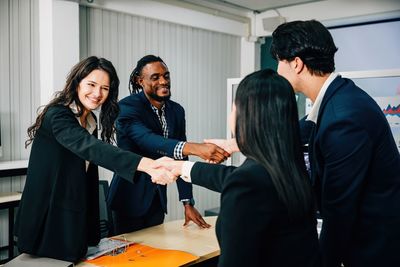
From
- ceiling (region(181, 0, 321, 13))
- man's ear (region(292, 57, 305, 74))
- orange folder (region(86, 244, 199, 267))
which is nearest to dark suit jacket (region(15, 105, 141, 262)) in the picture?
orange folder (region(86, 244, 199, 267))

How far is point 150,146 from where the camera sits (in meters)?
2.40

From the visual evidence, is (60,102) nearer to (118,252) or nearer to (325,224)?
(118,252)

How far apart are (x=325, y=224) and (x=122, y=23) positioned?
4.01m

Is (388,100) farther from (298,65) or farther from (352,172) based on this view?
(352,172)

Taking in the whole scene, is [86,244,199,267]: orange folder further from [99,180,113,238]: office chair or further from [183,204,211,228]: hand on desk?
[99,180,113,238]: office chair

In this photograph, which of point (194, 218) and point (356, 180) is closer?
point (356, 180)

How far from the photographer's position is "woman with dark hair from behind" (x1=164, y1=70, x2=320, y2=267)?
1.06 metres

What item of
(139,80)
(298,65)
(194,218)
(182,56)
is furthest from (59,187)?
(182,56)

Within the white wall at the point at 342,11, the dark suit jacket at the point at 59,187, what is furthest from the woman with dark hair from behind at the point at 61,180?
the white wall at the point at 342,11

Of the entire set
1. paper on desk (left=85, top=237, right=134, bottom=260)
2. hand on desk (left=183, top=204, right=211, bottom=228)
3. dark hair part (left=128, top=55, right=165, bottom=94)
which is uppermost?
dark hair part (left=128, top=55, right=165, bottom=94)

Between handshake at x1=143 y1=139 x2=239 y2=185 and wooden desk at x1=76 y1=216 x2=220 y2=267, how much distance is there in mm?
338

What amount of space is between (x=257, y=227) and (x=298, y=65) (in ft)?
2.35

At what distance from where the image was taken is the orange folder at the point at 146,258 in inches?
70.2

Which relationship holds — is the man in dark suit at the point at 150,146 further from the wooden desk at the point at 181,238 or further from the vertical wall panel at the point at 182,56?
the vertical wall panel at the point at 182,56
